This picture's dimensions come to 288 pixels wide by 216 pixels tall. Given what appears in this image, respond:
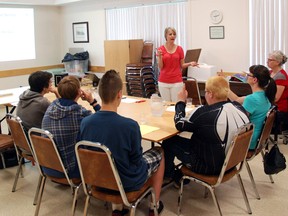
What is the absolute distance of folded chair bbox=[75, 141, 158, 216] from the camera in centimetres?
205

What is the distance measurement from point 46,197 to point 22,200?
0.69 feet

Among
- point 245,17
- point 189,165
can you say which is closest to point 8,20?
point 245,17

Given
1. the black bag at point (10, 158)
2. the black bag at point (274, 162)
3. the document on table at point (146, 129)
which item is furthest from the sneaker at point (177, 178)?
the black bag at point (10, 158)

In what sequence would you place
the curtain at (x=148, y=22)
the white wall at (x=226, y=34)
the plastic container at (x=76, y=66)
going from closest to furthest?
the white wall at (x=226, y=34) → the curtain at (x=148, y=22) → the plastic container at (x=76, y=66)

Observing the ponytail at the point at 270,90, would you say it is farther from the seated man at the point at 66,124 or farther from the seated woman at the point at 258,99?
the seated man at the point at 66,124

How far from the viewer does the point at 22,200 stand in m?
3.14

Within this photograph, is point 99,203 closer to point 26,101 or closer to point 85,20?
point 26,101

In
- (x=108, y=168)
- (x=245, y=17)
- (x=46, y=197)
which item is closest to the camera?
(x=108, y=168)

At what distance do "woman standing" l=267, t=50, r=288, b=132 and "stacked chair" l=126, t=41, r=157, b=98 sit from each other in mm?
2476

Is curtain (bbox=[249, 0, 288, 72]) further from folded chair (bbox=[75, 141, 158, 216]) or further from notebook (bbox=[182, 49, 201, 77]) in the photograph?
folded chair (bbox=[75, 141, 158, 216])

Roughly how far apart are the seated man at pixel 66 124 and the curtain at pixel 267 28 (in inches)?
139

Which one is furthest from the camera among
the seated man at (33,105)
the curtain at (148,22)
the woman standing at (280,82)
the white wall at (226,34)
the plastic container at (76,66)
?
the plastic container at (76,66)

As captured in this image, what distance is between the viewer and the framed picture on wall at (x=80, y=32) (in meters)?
7.89

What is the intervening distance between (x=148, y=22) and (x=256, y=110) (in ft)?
13.7
